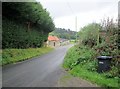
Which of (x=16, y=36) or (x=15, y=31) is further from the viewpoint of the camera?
(x=16, y=36)

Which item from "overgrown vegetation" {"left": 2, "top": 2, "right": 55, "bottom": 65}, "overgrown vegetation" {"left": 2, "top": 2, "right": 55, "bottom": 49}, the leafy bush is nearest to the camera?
"overgrown vegetation" {"left": 2, "top": 2, "right": 55, "bottom": 65}

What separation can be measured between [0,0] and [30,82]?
1237 centimetres

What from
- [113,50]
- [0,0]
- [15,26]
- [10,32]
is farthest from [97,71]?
[15,26]

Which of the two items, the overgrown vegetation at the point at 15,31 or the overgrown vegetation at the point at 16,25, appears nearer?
the overgrown vegetation at the point at 15,31

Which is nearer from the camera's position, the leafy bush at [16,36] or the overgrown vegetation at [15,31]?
the overgrown vegetation at [15,31]

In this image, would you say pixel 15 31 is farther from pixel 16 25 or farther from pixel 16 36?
pixel 16 25

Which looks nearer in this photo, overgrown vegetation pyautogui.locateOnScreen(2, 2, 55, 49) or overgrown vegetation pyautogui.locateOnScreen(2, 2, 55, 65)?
overgrown vegetation pyautogui.locateOnScreen(2, 2, 55, 65)

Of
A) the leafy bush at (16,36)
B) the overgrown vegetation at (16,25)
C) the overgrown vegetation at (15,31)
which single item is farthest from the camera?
the leafy bush at (16,36)

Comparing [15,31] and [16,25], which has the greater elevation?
[16,25]

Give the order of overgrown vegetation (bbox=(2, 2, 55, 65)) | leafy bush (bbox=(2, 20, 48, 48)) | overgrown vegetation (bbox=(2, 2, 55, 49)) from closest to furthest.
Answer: overgrown vegetation (bbox=(2, 2, 55, 65)) → overgrown vegetation (bbox=(2, 2, 55, 49)) → leafy bush (bbox=(2, 20, 48, 48))

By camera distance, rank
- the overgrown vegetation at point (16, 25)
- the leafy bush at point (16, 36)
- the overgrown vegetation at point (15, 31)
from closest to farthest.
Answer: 1. the overgrown vegetation at point (15, 31)
2. the overgrown vegetation at point (16, 25)
3. the leafy bush at point (16, 36)

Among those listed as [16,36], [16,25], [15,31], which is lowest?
[16,36]

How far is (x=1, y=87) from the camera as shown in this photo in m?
10.4

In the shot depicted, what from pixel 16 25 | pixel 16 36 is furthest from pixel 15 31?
pixel 16 25
